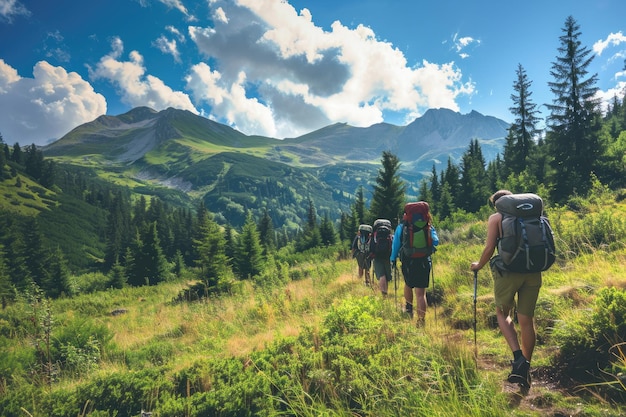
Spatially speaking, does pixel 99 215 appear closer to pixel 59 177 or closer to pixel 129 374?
pixel 59 177

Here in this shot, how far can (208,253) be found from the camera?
20.8m

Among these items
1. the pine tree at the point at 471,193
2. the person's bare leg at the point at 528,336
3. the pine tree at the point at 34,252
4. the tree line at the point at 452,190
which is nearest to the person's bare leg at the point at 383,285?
the person's bare leg at the point at 528,336

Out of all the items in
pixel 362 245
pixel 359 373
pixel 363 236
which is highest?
pixel 363 236

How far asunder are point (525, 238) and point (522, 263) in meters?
0.28

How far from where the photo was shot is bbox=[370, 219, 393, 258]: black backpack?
24.7ft

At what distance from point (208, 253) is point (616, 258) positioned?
19899mm

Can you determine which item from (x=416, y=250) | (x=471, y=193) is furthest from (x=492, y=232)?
(x=471, y=193)

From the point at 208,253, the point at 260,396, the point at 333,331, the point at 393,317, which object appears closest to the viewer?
the point at 260,396

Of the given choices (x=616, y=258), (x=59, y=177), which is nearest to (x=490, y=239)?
(x=616, y=258)

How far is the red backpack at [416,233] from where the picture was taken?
18.5 ft

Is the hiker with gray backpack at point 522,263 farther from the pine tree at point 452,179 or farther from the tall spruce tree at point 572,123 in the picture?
the pine tree at point 452,179

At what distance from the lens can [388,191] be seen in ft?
98.9

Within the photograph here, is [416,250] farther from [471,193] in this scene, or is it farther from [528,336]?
[471,193]

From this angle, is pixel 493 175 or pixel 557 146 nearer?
pixel 557 146
